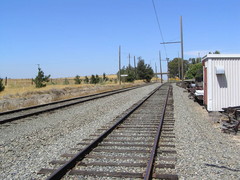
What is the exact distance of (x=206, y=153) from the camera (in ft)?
20.3

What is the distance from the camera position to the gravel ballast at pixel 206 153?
4.91m

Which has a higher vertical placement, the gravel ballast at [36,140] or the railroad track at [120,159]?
the railroad track at [120,159]

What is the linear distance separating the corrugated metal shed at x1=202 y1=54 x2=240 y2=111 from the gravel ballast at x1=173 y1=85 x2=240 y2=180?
246 centimetres

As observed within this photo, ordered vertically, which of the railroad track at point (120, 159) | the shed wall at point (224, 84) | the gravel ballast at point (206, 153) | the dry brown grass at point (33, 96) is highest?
the shed wall at point (224, 84)

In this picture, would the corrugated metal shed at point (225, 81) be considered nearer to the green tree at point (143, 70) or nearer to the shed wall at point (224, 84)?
the shed wall at point (224, 84)

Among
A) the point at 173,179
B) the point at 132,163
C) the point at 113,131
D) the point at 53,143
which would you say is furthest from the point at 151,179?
the point at 113,131

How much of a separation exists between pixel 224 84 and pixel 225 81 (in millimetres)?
134

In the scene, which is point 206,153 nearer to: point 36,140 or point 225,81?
point 36,140

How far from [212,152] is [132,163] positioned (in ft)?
6.96

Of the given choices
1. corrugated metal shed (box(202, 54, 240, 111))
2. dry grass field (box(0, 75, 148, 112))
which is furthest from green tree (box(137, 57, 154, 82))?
corrugated metal shed (box(202, 54, 240, 111))

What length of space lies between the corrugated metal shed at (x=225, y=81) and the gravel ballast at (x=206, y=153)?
246 cm

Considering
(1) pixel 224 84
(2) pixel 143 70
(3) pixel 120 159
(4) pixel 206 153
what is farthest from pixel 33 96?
(2) pixel 143 70

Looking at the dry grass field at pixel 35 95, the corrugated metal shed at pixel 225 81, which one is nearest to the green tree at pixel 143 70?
the dry grass field at pixel 35 95

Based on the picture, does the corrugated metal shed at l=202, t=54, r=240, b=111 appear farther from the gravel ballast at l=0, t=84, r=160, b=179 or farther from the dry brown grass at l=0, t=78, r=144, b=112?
the dry brown grass at l=0, t=78, r=144, b=112
